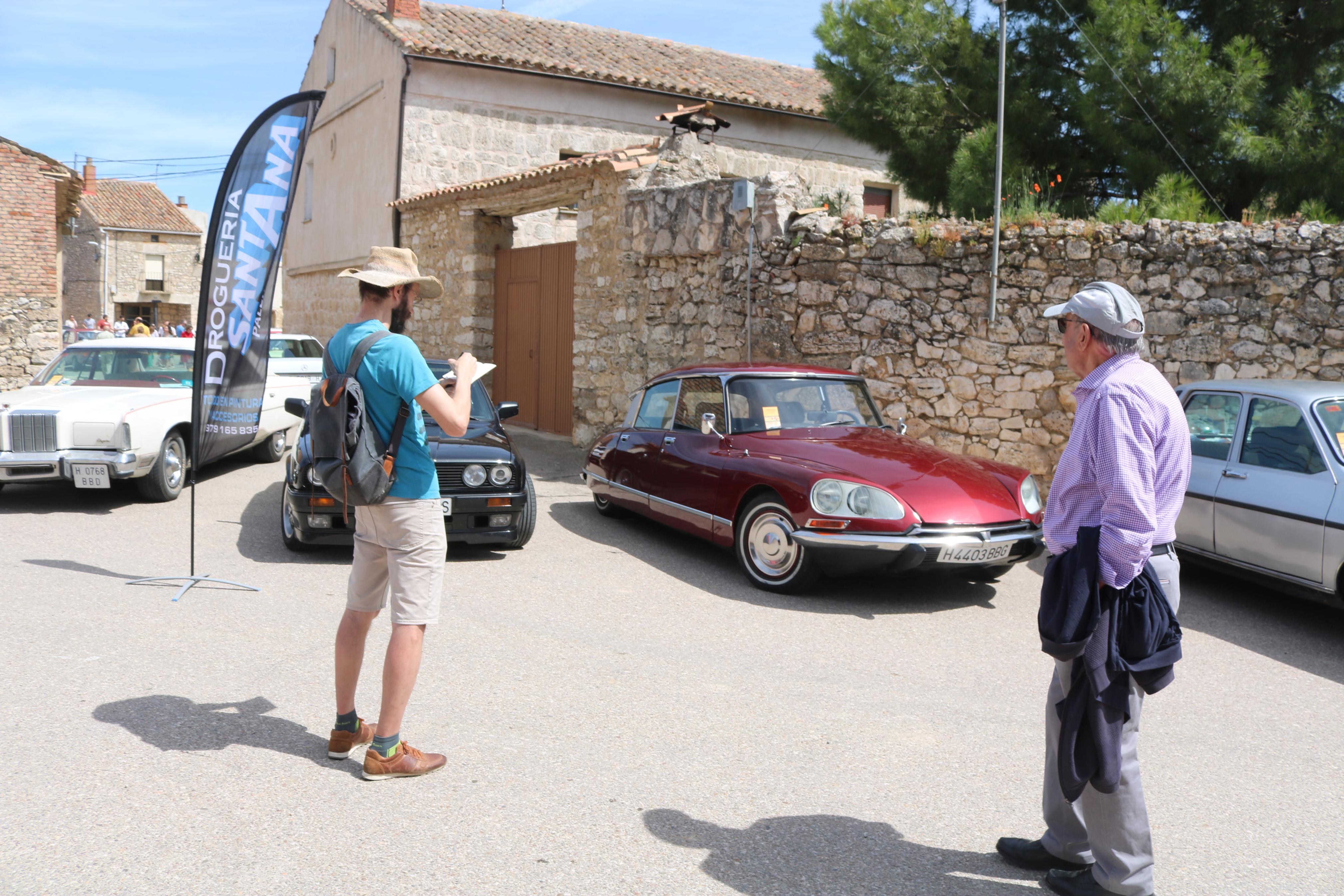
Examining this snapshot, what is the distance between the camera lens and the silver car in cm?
543

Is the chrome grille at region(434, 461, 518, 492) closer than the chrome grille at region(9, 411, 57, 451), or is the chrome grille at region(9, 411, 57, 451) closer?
the chrome grille at region(434, 461, 518, 492)

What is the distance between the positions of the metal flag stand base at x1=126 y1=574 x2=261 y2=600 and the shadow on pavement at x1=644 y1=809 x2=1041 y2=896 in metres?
3.80

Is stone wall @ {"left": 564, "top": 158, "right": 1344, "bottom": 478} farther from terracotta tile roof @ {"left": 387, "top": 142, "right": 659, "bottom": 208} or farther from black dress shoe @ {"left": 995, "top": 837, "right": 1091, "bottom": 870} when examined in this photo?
black dress shoe @ {"left": 995, "top": 837, "right": 1091, "bottom": 870}

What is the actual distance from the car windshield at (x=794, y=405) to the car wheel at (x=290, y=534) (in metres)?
3.13

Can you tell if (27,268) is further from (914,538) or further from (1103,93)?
(914,538)

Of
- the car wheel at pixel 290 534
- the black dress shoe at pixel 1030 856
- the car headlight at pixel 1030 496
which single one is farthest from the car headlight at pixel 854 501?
the car wheel at pixel 290 534

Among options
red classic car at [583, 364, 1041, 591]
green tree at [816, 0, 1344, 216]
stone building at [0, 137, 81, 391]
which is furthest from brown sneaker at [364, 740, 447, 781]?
stone building at [0, 137, 81, 391]

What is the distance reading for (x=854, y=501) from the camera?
594 cm

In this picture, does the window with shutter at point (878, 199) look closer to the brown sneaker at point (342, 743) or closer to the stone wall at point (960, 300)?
the stone wall at point (960, 300)

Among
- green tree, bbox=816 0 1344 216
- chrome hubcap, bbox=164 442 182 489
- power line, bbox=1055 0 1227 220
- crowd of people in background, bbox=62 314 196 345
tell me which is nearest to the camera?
chrome hubcap, bbox=164 442 182 489

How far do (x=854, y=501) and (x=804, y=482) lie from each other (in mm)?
338

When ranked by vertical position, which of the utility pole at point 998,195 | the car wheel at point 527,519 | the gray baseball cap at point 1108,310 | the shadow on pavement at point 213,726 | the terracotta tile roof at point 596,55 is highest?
the terracotta tile roof at point 596,55

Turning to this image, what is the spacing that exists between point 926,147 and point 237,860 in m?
10.5

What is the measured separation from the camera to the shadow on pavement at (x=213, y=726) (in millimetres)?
3693
